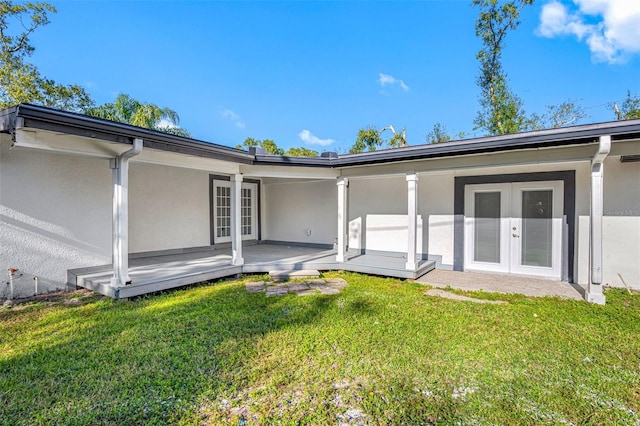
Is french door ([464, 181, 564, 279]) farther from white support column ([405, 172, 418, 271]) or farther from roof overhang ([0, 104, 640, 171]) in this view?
roof overhang ([0, 104, 640, 171])

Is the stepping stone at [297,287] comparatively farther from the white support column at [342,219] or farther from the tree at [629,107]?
the tree at [629,107]

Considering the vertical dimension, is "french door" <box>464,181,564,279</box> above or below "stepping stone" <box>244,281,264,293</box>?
above

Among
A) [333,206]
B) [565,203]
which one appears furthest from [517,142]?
[333,206]

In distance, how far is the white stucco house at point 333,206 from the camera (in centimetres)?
533

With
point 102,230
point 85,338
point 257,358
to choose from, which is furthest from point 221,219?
point 257,358

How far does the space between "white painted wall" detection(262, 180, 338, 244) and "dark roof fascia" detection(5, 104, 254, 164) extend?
408cm

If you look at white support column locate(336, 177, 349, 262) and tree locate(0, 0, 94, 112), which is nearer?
white support column locate(336, 177, 349, 262)

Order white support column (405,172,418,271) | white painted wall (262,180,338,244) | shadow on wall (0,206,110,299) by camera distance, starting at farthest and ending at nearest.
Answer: white painted wall (262,180,338,244)
white support column (405,172,418,271)
shadow on wall (0,206,110,299)

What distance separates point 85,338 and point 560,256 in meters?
8.74

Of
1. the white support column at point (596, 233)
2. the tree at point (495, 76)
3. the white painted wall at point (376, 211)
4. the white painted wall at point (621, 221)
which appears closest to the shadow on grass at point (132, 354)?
the white painted wall at point (376, 211)

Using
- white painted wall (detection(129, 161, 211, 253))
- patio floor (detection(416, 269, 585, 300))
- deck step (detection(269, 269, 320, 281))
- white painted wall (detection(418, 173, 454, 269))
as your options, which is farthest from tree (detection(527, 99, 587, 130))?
white painted wall (detection(129, 161, 211, 253))

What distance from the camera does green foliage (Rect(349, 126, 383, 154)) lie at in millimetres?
25281

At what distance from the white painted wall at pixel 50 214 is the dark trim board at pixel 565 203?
8220 mm

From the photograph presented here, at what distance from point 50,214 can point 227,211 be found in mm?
4801
